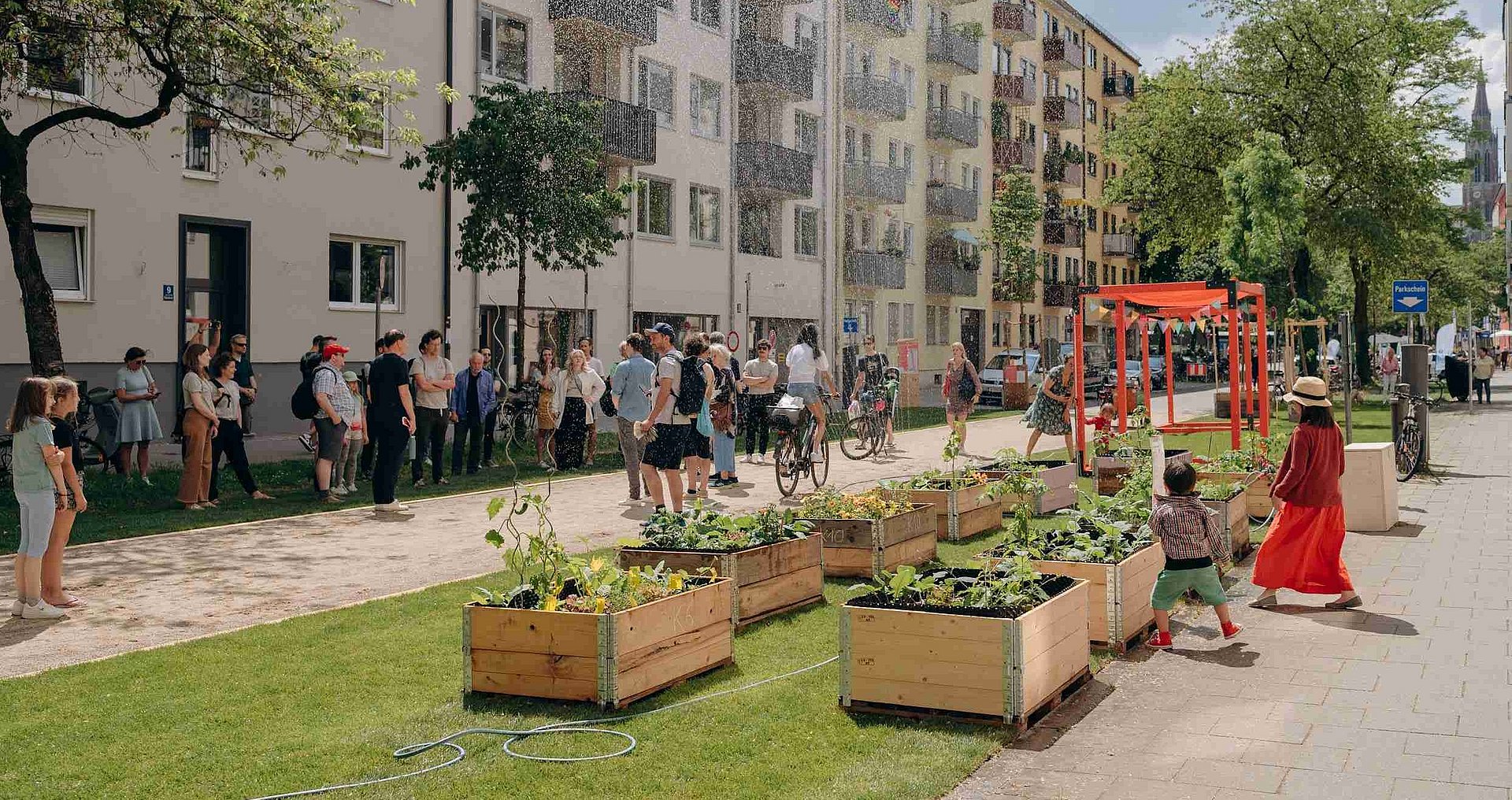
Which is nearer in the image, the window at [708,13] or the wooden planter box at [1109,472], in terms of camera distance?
the wooden planter box at [1109,472]

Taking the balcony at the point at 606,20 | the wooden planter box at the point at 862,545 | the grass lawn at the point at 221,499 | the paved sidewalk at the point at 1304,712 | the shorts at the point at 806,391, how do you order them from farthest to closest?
1. the balcony at the point at 606,20
2. the shorts at the point at 806,391
3. the grass lawn at the point at 221,499
4. the wooden planter box at the point at 862,545
5. the paved sidewalk at the point at 1304,712

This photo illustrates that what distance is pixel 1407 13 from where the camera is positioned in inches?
1587

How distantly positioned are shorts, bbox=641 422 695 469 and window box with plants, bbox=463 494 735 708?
6.16m

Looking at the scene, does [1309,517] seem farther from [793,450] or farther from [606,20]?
[606,20]

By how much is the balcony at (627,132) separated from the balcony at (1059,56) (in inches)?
1585

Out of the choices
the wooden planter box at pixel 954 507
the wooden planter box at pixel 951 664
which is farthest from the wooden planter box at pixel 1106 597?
the wooden planter box at pixel 954 507

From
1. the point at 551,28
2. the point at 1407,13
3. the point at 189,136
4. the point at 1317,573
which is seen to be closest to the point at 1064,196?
the point at 1407,13

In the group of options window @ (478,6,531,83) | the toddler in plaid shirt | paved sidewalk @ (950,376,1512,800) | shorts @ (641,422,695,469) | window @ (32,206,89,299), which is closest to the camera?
paved sidewalk @ (950,376,1512,800)

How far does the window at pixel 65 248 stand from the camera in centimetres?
2208

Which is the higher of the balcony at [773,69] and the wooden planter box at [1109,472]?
the balcony at [773,69]

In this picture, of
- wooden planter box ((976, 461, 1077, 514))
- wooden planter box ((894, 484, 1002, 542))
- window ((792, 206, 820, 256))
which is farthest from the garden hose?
window ((792, 206, 820, 256))

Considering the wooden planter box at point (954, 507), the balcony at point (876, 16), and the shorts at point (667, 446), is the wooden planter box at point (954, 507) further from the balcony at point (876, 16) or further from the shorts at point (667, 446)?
the balcony at point (876, 16)

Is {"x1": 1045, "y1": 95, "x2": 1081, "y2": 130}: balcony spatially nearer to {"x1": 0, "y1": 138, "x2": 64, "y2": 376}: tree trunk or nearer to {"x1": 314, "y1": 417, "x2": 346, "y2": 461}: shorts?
{"x1": 0, "y1": 138, "x2": 64, "y2": 376}: tree trunk

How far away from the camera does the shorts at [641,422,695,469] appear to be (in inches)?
526
